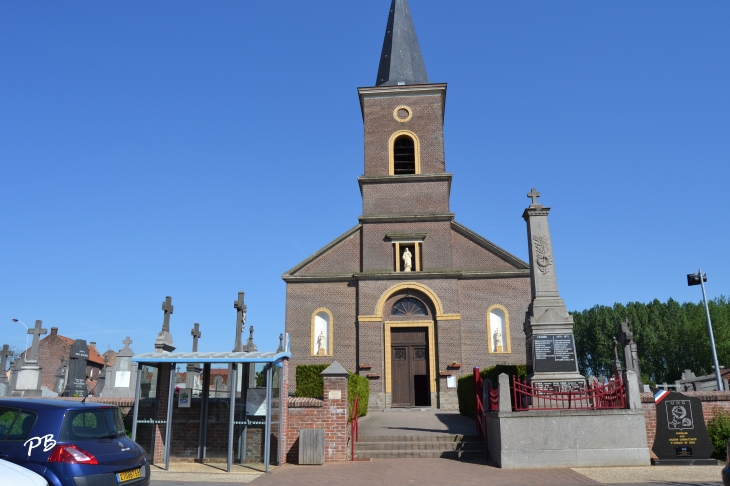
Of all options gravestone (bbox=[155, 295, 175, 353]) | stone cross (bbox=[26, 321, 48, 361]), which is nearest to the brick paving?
gravestone (bbox=[155, 295, 175, 353])

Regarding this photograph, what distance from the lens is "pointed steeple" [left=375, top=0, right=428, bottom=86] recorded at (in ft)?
99.4

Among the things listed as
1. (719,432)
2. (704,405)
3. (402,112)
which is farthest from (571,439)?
(402,112)

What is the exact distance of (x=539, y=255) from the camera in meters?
14.2

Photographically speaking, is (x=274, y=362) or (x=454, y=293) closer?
(x=274, y=362)

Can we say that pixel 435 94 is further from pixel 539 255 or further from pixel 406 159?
pixel 539 255

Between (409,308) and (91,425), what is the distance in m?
19.3

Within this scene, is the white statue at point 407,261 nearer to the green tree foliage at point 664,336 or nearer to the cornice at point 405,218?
the cornice at point 405,218

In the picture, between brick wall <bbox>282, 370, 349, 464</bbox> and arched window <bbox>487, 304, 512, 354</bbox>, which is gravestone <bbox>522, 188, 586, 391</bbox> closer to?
brick wall <bbox>282, 370, 349, 464</bbox>

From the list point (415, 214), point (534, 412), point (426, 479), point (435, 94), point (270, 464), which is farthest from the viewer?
point (435, 94)

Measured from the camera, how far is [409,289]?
1008 inches

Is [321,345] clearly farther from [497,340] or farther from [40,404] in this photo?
[40,404]

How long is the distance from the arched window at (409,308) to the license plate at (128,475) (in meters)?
18.8

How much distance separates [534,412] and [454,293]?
45.8ft

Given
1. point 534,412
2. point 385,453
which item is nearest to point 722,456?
point 534,412
